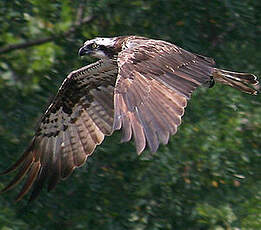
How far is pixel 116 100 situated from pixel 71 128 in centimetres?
180

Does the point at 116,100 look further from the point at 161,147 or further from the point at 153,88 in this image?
the point at 161,147

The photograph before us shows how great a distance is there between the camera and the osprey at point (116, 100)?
744cm

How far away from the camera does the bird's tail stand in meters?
A: 8.89

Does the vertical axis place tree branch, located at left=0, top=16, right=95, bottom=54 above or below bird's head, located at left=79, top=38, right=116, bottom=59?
below

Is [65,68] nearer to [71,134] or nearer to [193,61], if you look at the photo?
[71,134]

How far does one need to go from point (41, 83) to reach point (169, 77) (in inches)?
73.1

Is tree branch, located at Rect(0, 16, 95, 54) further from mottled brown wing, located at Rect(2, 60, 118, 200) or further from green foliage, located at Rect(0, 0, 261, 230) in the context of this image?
mottled brown wing, located at Rect(2, 60, 118, 200)

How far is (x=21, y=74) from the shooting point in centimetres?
1000

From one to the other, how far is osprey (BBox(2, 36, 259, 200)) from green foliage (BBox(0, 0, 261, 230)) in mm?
173

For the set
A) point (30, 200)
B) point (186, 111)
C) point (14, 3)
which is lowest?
point (30, 200)

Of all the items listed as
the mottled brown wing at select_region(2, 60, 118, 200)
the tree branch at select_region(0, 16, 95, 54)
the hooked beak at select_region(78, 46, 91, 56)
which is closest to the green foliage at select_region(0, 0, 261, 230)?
the tree branch at select_region(0, 16, 95, 54)

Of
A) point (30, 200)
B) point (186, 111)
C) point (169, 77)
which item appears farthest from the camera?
point (186, 111)

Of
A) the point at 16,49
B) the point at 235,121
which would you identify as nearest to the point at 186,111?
the point at 235,121

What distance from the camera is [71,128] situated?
9.32 m
